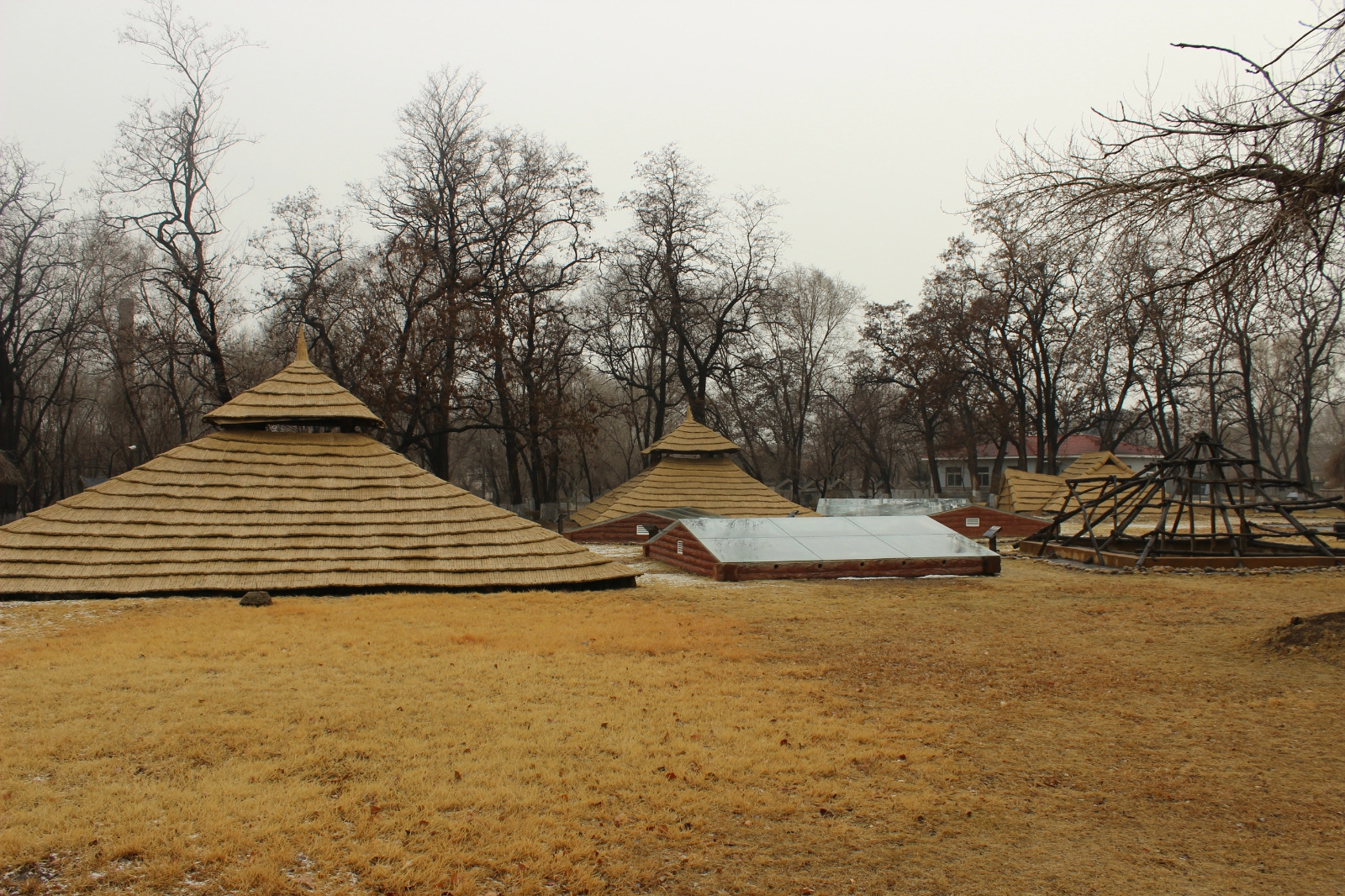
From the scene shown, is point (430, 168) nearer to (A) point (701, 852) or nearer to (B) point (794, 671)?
(B) point (794, 671)

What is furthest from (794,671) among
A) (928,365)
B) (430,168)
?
(928,365)

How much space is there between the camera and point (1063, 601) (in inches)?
457

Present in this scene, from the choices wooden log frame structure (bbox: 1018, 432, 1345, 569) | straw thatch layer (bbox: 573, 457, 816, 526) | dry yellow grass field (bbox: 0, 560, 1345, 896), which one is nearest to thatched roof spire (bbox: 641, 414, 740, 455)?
straw thatch layer (bbox: 573, 457, 816, 526)

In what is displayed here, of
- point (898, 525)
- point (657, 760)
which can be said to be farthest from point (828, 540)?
point (657, 760)

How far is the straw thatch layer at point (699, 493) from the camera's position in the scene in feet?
83.6

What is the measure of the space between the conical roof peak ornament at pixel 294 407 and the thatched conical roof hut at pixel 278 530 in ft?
0.11

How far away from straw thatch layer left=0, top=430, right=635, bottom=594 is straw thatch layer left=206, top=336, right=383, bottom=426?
389 millimetres

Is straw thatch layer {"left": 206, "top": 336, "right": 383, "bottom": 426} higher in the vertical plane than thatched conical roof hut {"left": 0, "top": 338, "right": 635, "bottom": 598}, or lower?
higher

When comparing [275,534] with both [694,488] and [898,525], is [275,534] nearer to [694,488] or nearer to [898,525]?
[898,525]

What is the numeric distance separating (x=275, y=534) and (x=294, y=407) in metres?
2.99

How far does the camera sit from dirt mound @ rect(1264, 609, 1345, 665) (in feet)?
24.3

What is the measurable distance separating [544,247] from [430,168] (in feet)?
15.7

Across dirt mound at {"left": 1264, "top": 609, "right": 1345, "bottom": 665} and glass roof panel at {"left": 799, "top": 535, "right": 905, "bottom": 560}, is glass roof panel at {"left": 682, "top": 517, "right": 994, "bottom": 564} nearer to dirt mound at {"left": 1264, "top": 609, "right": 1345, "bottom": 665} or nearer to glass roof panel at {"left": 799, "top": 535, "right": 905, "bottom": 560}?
glass roof panel at {"left": 799, "top": 535, "right": 905, "bottom": 560}

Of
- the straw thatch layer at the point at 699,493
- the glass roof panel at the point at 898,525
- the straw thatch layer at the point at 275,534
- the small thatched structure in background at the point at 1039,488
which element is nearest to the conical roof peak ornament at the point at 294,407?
the straw thatch layer at the point at 275,534
